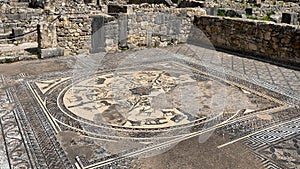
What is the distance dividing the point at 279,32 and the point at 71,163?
766 cm

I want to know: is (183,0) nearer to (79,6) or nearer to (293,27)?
(79,6)

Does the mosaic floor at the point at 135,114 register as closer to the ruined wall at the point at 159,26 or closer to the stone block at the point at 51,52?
the stone block at the point at 51,52

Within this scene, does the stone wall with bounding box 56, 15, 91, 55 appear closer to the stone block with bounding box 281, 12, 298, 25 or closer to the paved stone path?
the paved stone path

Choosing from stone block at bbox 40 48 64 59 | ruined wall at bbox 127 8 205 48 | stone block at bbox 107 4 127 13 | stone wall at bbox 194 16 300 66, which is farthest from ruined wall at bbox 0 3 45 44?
stone wall at bbox 194 16 300 66

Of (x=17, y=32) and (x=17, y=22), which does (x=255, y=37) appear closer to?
(x=17, y=32)

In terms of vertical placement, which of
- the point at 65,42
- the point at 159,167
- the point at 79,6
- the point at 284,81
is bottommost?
the point at 159,167

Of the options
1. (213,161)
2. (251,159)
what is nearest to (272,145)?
(251,159)

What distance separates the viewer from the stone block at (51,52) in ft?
30.1

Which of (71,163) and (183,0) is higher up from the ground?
(183,0)

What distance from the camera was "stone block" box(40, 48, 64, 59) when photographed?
9.19 metres

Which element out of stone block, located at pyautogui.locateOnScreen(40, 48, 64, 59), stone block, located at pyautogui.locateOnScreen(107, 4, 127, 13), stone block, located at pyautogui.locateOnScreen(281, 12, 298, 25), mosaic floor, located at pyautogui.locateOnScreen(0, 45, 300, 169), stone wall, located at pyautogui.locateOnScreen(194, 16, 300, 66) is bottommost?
mosaic floor, located at pyautogui.locateOnScreen(0, 45, 300, 169)

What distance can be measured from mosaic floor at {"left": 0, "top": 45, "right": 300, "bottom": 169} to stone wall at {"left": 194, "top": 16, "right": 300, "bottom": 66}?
128 cm

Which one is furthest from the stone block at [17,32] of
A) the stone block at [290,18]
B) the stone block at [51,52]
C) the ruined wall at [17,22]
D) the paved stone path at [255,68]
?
the stone block at [290,18]

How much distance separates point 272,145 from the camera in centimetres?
423
